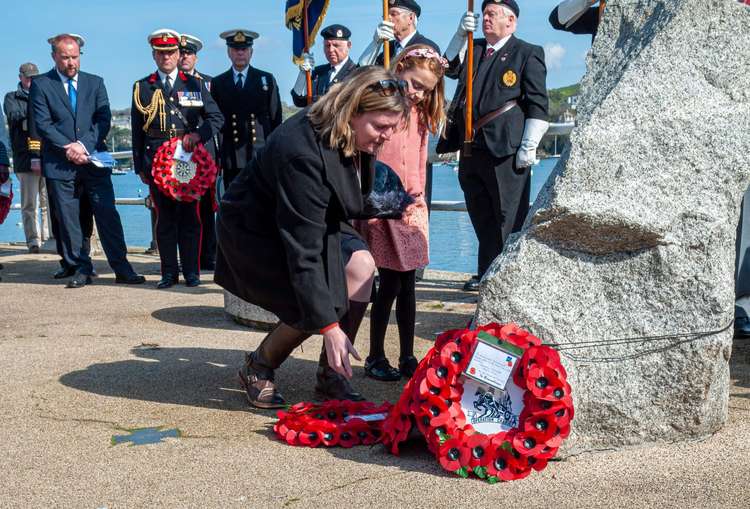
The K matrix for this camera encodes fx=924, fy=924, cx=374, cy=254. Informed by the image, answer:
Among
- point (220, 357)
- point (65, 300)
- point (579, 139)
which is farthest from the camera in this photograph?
point (65, 300)

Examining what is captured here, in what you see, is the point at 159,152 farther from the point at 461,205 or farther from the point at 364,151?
the point at 364,151

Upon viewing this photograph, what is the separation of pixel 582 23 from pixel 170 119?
342 centimetres

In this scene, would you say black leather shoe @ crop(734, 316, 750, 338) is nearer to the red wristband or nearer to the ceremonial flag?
the red wristband

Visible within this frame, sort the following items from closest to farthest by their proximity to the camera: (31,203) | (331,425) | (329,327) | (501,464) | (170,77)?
(501,464) < (329,327) < (331,425) < (170,77) < (31,203)

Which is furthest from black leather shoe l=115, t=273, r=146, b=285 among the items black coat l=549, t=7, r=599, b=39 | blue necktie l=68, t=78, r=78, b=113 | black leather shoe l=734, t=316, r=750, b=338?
black leather shoe l=734, t=316, r=750, b=338

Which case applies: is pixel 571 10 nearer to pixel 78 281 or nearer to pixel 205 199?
→ pixel 205 199

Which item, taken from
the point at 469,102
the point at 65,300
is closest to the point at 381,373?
the point at 469,102

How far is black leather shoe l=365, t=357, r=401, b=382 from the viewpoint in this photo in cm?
459

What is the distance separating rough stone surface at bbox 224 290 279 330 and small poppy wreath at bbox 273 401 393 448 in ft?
6.37

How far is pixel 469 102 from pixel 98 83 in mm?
3565

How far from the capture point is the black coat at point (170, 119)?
7.70 metres

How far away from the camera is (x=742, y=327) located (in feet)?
17.4

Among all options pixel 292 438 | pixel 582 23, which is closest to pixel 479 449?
pixel 292 438

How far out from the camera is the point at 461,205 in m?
8.33
